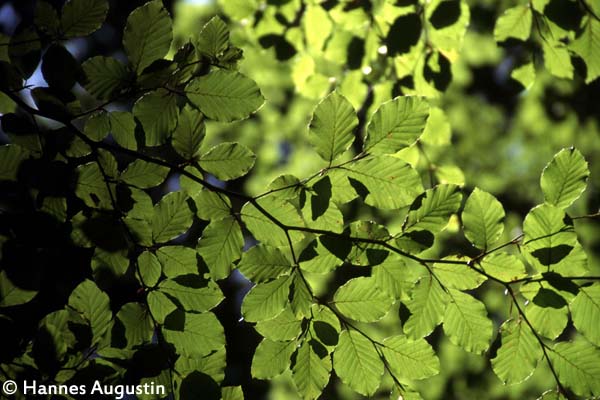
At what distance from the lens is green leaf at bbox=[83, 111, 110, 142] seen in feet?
3.53

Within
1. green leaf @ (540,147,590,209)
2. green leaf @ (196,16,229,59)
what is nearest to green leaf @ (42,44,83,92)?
green leaf @ (196,16,229,59)

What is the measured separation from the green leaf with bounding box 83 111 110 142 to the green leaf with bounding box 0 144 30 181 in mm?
133

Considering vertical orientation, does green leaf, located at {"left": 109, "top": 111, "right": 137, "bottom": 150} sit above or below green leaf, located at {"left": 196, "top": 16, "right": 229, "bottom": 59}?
below

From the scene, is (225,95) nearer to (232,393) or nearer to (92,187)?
(92,187)

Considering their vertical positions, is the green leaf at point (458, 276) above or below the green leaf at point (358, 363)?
above

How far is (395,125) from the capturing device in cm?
101

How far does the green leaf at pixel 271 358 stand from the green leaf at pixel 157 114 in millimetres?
444

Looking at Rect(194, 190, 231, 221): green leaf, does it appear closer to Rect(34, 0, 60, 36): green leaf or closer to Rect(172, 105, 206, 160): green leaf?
Rect(172, 105, 206, 160): green leaf

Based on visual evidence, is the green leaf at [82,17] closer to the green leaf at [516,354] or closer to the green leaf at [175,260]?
the green leaf at [175,260]

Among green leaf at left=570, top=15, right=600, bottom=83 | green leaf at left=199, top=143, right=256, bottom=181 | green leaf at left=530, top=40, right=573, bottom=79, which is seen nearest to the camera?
green leaf at left=199, top=143, right=256, bottom=181

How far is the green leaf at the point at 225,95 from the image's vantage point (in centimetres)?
101

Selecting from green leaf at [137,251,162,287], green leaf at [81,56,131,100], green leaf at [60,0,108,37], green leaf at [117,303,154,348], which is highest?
green leaf at [60,0,108,37]

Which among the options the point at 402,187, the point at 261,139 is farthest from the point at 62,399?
the point at 261,139
